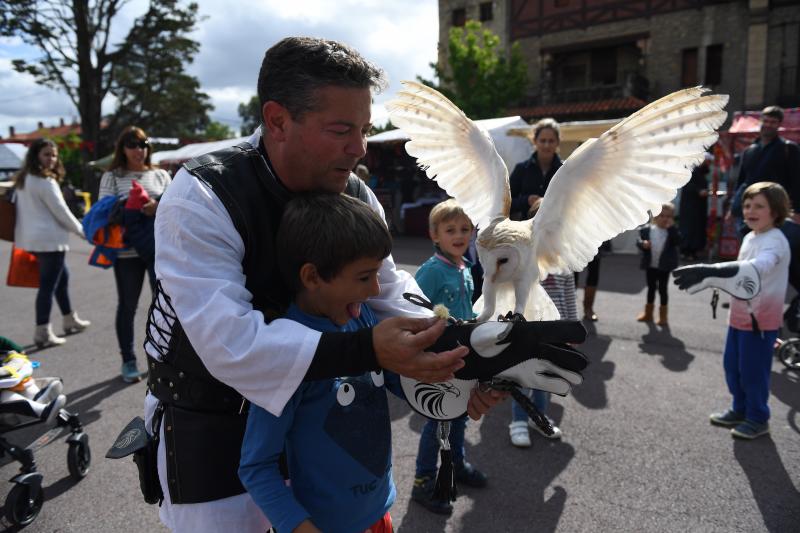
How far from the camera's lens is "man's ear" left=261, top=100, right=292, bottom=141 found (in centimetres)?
118

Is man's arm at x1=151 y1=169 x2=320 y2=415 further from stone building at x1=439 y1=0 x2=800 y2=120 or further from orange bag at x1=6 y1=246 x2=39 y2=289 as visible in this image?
stone building at x1=439 y1=0 x2=800 y2=120

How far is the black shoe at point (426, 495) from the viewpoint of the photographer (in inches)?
99.0

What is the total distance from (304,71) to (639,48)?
82.5 ft

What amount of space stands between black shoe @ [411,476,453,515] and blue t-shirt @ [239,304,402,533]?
1.33 meters

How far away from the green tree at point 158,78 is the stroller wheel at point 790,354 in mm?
24767

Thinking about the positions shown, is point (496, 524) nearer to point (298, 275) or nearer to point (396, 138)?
point (298, 275)

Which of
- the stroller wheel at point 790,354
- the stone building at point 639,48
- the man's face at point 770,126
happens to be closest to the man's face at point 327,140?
the stroller wheel at point 790,354

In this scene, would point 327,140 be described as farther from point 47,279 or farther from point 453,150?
point 47,279

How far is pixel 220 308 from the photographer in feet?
3.22

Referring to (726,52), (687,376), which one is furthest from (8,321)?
(726,52)

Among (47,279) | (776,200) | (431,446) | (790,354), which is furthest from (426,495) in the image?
(47,279)

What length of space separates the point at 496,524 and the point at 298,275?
1872mm

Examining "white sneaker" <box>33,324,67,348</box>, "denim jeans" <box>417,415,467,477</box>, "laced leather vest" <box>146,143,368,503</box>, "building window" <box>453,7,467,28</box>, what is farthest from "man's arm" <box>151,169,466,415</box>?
"building window" <box>453,7,467,28</box>

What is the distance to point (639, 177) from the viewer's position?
1.58 metres
